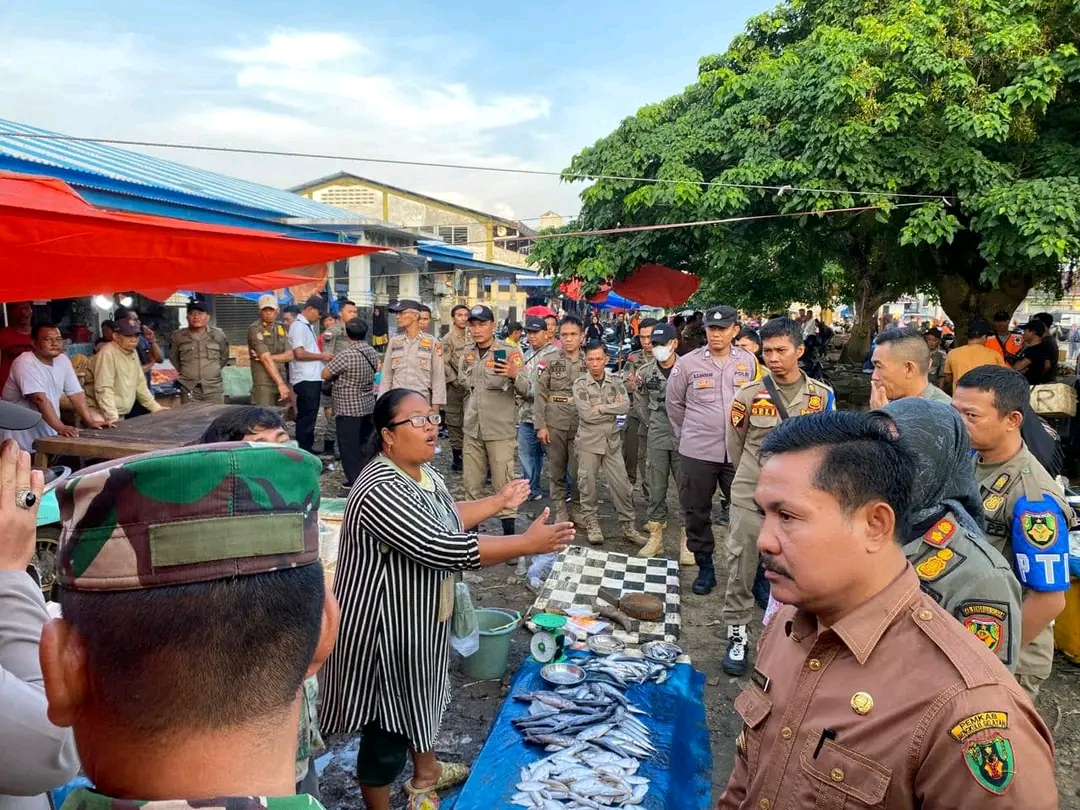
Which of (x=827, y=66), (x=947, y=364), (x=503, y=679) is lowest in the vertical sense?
(x=503, y=679)

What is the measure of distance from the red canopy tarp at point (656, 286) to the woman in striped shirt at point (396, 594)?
29.9 feet

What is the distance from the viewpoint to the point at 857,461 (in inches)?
57.8

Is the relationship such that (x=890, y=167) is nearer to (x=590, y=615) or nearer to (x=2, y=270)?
(x=590, y=615)

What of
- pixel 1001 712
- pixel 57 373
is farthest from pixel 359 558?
pixel 57 373

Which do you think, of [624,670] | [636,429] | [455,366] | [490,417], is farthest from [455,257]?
[624,670]

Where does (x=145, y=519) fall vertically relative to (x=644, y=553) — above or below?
above

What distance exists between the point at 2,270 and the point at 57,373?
122 inches

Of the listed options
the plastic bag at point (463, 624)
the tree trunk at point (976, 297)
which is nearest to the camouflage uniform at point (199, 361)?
the plastic bag at point (463, 624)

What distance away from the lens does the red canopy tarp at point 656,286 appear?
37.3 ft

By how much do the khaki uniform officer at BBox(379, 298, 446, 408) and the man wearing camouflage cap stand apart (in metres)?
6.02

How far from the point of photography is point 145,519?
902mm

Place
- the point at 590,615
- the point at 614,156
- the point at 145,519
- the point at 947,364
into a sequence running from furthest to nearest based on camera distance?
the point at 614,156, the point at 947,364, the point at 590,615, the point at 145,519

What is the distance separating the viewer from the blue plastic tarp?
3021 millimetres

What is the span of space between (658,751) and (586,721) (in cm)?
39
